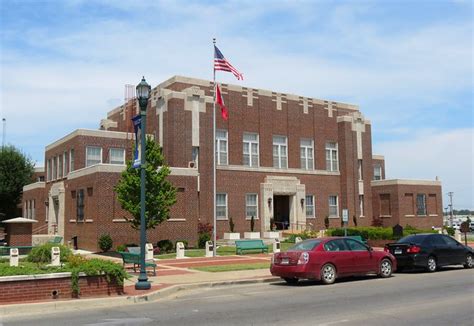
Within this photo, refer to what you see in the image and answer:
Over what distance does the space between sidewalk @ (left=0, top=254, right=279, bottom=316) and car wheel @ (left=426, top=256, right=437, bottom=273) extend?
600 centimetres

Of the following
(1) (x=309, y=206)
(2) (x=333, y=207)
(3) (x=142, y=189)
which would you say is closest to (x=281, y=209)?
(1) (x=309, y=206)

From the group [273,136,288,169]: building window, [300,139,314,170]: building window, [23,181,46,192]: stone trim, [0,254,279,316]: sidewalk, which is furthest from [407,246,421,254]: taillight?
[23,181,46,192]: stone trim

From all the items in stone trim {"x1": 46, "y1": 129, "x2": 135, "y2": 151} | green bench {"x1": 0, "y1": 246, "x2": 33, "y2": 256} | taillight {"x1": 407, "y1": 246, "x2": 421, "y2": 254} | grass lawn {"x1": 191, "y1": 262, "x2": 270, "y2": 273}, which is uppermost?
stone trim {"x1": 46, "y1": 129, "x2": 135, "y2": 151}

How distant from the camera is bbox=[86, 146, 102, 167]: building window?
39812 millimetres

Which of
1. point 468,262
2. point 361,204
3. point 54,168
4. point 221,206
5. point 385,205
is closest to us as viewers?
point 468,262

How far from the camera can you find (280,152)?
44.2m

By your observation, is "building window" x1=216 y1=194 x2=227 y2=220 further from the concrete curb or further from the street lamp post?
the concrete curb

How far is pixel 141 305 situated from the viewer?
488 inches

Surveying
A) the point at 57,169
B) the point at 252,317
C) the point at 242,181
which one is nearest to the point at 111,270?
the point at 252,317

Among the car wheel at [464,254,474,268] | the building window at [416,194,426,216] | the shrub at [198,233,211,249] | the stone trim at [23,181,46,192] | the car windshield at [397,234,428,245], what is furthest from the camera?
the building window at [416,194,426,216]

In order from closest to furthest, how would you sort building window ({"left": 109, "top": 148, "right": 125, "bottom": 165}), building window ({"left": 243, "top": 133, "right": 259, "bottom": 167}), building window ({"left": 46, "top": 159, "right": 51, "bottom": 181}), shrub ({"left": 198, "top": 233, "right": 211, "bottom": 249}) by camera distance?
shrub ({"left": 198, "top": 233, "right": 211, "bottom": 249}) → building window ({"left": 109, "top": 148, "right": 125, "bottom": 165}) → building window ({"left": 243, "top": 133, "right": 259, "bottom": 167}) → building window ({"left": 46, "top": 159, "right": 51, "bottom": 181})

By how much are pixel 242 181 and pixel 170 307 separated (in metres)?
29.4

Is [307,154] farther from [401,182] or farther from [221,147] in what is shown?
[401,182]

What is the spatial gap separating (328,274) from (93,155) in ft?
93.3
